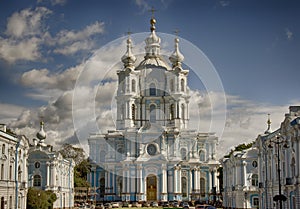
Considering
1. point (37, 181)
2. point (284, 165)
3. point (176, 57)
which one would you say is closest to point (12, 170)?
point (37, 181)

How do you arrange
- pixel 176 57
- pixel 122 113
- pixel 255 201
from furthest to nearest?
pixel 176 57 < pixel 122 113 < pixel 255 201

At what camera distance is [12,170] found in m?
46.1

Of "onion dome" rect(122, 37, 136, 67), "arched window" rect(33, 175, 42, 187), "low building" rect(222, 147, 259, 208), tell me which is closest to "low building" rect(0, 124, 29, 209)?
"arched window" rect(33, 175, 42, 187)

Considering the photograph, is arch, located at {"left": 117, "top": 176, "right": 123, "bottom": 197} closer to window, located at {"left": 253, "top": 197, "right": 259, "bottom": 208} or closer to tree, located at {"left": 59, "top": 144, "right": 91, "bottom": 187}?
tree, located at {"left": 59, "top": 144, "right": 91, "bottom": 187}

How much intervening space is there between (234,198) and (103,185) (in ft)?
107

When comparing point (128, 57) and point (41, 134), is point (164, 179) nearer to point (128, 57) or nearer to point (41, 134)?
point (128, 57)

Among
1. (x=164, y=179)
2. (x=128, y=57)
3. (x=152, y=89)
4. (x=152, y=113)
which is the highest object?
(x=128, y=57)

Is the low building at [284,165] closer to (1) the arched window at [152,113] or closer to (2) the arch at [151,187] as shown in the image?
(2) the arch at [151,187]

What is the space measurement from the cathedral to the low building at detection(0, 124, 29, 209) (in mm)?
39633

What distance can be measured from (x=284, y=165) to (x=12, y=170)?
22.3 m

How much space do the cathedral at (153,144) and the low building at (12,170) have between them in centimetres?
3963

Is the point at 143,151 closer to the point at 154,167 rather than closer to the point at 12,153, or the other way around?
the point at 154,167

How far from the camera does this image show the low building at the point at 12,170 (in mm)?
42938

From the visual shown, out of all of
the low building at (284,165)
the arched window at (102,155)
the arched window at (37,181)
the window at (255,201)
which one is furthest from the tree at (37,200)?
the arched window at (102,155)
